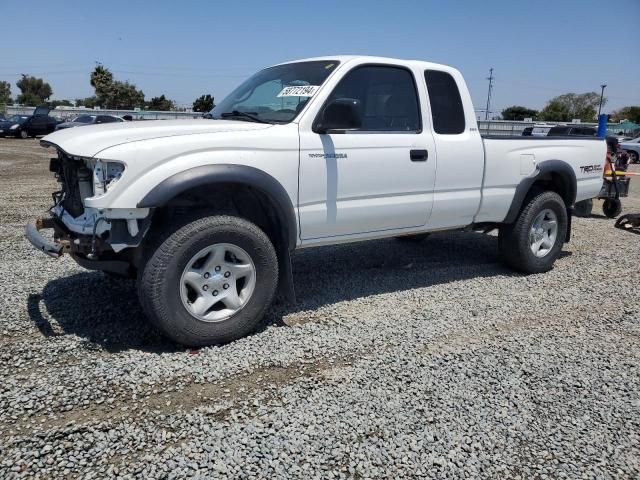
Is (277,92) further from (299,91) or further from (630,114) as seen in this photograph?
(630,114)

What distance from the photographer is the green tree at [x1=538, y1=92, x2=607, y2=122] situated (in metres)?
79.6

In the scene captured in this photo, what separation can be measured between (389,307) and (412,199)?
95cm

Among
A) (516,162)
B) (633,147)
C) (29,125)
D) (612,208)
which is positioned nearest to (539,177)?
(516,162)

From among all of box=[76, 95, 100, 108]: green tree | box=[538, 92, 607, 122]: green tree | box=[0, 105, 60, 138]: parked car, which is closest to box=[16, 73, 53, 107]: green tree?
box=[76, 95, 100, 108]: green tree

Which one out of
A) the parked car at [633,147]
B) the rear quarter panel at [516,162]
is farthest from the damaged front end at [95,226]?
the parked car at [633,147]

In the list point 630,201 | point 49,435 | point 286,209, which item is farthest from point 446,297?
point 630,201

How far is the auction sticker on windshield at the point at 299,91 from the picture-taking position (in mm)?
4129

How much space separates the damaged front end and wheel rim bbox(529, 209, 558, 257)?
4126 mm

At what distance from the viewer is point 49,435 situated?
2594 mm

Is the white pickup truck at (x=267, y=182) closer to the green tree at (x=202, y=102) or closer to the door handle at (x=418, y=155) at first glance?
the door handle at (x=418, y=155)

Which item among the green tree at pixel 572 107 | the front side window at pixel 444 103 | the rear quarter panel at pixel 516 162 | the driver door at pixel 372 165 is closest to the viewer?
the driver door at pixel 372 165

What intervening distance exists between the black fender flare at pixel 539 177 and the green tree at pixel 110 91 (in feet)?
230

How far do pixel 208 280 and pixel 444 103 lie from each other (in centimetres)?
273

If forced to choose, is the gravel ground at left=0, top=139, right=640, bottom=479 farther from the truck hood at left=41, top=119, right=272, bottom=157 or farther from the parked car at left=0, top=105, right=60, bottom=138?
the parked car at left=0, top=105, right=60, bottom=138
